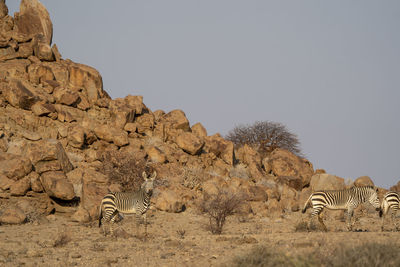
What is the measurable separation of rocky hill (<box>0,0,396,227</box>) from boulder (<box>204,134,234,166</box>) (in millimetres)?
70

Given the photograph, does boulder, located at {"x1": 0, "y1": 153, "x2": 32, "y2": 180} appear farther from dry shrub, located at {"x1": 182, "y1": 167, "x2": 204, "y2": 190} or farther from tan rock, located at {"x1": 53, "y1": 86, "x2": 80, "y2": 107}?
tan rock, located at {"x1": 53, "y1": 86, "x2": 80, "y2": 107}

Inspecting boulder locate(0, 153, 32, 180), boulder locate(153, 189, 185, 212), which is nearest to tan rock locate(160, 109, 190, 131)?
boulder locate(153, 189, 185, 212)

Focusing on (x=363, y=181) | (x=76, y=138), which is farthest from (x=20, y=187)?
(x=363, y=181)

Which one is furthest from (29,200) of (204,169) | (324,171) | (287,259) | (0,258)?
(324,171)

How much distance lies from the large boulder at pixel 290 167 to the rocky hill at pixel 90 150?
69 millimetres

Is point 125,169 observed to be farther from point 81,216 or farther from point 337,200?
point 337,200

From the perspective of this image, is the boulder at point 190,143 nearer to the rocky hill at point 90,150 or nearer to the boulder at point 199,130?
the rocky hill at point 90,150

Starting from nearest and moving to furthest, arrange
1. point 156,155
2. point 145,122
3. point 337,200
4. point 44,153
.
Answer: point 337,200, point 44,153, point 156,155, point 145,122

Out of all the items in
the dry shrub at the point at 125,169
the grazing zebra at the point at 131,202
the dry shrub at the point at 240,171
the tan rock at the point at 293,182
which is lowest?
the grazing zebra at the point at 131,202

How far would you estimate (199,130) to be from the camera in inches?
1358

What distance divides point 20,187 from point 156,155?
31.2 feet

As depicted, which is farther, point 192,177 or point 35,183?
point 192,177

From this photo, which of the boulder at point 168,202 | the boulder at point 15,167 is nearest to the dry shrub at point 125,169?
the boulder at point 168,202

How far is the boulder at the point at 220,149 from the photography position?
3250cm
